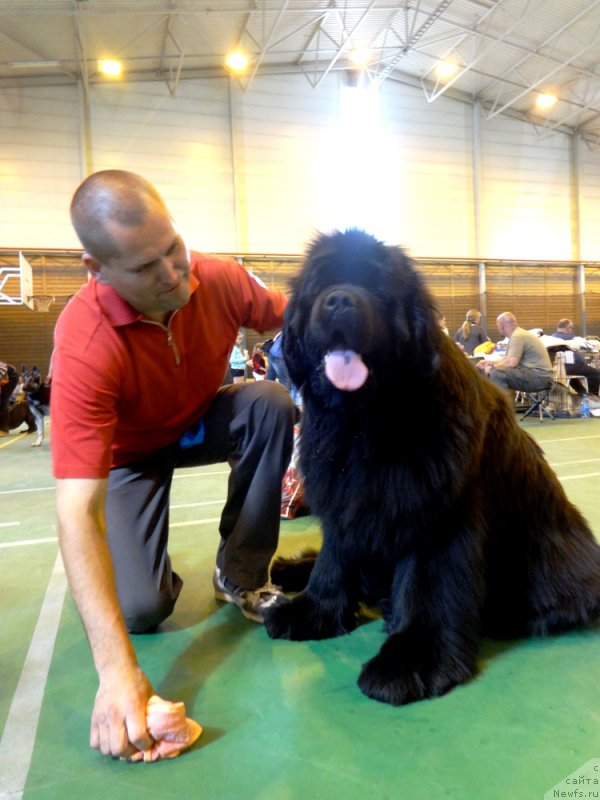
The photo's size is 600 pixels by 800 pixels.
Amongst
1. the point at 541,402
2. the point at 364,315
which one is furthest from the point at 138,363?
the point at 541,402

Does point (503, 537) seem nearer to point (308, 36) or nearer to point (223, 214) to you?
point (223, 214)

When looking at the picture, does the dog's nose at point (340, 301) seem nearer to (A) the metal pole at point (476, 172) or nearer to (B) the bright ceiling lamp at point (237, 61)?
(B) the bright ceiling lamp at point (237, 61)

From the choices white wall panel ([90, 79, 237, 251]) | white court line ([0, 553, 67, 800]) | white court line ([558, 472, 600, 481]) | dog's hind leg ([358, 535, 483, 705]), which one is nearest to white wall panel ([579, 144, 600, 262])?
white wall panel ([90, 79, 237, 251])

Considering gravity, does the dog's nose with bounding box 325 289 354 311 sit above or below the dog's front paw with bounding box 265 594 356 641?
above

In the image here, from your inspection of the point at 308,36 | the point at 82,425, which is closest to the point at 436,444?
the point at 82,425

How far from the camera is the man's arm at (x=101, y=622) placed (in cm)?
111

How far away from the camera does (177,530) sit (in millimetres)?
2943

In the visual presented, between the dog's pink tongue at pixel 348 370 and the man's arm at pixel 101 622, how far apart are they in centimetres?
64

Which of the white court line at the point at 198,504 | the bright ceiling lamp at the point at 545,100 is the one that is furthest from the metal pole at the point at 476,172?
the white court line at the point at 198,504

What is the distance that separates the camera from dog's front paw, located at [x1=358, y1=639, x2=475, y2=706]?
130 cm

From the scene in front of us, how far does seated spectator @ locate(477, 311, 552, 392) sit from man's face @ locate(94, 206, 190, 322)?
5.85 metres

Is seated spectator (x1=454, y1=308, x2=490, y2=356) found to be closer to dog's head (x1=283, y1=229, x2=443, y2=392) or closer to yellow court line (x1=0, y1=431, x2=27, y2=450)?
yellow court line (x1=0, y1=431, x2=27, y2=450)

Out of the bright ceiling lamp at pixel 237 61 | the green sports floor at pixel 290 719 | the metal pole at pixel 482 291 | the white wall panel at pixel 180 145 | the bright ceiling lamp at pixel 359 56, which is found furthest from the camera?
the metal pole at pixel 482 291

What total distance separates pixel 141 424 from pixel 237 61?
1336 cm
